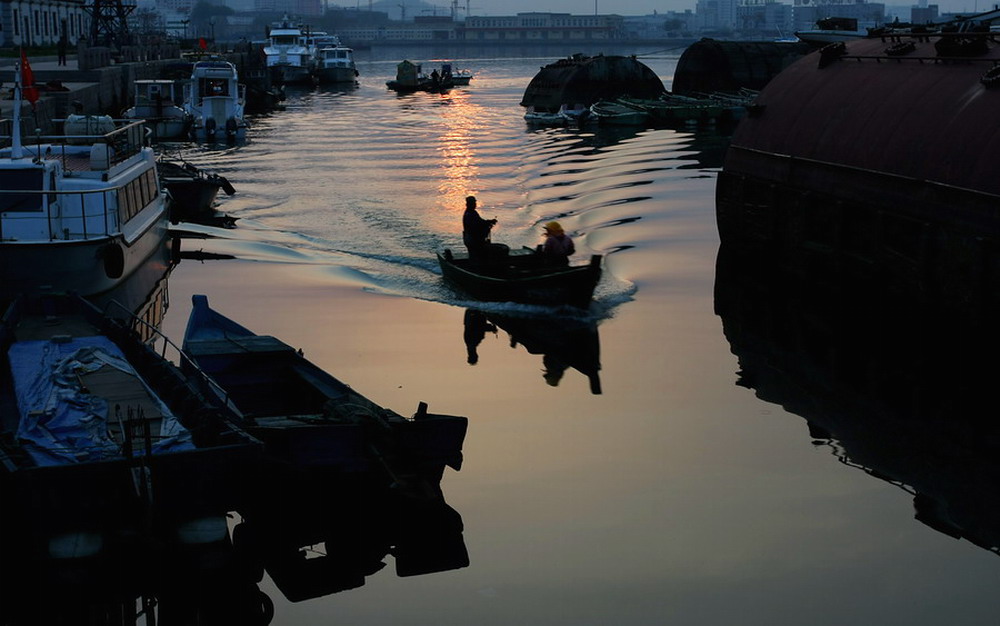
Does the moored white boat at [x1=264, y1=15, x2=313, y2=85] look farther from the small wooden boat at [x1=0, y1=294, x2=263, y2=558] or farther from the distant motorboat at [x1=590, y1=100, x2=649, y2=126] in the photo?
the small wooden boat at [x1=0, y1=294, x2=263, y2=558]

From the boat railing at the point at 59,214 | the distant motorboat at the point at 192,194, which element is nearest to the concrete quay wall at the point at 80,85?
the distant motorboat at the point at 192,194

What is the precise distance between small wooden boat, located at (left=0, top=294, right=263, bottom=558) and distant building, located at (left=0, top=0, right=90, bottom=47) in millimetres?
80098

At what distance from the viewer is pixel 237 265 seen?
33.9 metres

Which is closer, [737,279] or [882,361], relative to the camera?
[882,361]

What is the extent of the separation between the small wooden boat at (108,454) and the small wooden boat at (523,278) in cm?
1065

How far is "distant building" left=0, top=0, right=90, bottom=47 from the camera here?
104 meters

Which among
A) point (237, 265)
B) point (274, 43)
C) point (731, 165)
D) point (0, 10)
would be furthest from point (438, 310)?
point (274, 43)

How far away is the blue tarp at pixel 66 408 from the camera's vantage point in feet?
49.1

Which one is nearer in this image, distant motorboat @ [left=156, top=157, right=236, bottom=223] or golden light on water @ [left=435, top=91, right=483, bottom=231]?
distant motorboat @ [left=156, top=157, right=236, bottom=223]

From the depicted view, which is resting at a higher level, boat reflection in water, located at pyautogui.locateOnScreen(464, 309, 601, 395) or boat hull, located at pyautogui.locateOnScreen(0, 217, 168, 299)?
boat hull, located at pyautogui.locateOnScreen(0, 217, 168, 299)

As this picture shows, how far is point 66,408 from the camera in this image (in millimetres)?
16141

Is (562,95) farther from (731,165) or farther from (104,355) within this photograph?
(104,355)

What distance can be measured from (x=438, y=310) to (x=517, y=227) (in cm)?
1288

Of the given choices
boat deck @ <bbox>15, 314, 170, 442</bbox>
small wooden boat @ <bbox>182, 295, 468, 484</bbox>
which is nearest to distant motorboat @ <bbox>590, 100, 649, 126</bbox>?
boat deck @ <bbox>15, 314, 170, 442</bbox>
